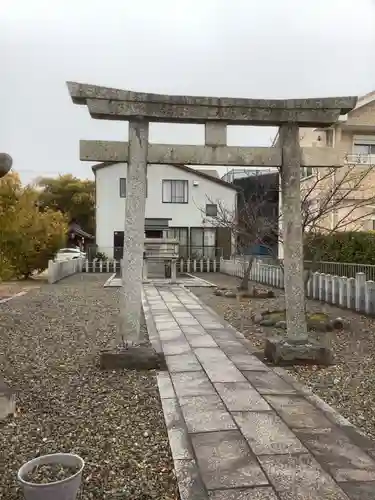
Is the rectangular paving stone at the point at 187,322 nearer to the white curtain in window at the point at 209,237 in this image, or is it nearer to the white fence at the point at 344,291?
the white fence at the point at 344,291

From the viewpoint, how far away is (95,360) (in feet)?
21.9

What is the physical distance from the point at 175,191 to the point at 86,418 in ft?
86.4

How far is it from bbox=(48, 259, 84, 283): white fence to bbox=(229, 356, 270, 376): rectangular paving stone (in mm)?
13798

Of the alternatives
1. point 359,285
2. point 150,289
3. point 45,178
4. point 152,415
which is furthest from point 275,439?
point 45,178

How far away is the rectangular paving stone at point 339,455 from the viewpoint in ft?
10.9

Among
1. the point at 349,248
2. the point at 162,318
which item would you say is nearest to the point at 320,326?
the point at 162,318

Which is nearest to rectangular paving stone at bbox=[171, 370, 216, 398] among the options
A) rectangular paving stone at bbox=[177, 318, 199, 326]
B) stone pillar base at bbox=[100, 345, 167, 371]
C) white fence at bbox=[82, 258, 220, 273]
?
stone pillar base at bbox=[100, 345, 167, 371]

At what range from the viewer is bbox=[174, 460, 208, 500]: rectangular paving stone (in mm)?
2998

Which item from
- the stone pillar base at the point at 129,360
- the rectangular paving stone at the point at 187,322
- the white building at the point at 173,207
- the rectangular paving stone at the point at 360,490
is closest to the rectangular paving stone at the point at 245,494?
the rectangular paving stone at the point at 360,490

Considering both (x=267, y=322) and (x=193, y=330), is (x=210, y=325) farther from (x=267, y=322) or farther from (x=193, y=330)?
(x=267, y=322)

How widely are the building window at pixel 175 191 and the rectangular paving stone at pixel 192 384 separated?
80.5ft

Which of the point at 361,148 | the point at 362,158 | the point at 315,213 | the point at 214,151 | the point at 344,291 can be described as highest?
the point at 361,148

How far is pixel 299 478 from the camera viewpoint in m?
3.21

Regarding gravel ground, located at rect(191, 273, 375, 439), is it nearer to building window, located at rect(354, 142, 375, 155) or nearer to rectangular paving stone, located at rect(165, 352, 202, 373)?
rectangular paving stone, located at rect(165, 352, 202, 373)
